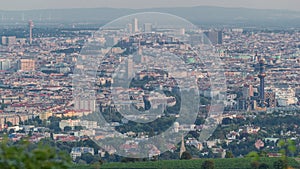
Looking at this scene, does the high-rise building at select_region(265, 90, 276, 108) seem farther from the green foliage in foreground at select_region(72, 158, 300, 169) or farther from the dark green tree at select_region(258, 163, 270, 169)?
the dark green tree at select_region(258, 163, 270, 169)

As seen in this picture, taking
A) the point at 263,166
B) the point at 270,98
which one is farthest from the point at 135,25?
the point at 263,166

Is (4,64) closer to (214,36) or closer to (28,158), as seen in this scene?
(214,36)

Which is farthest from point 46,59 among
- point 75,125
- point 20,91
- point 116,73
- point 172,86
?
point 75,125

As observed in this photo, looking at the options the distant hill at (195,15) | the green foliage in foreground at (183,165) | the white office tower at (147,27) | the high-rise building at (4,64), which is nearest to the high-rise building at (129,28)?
the white office tower at (147,27)

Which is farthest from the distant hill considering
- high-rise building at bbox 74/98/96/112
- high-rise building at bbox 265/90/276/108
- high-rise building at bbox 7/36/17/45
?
high-rise building at bbox 74/98/96/112

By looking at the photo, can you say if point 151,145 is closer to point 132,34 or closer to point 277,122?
point 277,122

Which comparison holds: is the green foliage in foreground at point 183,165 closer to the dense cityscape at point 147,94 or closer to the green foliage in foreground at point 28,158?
the dense cityscape at point 147,94

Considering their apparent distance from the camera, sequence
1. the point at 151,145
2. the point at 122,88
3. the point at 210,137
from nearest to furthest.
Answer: the point at 151,145 → the point at 210,137 → the point at 122,88
